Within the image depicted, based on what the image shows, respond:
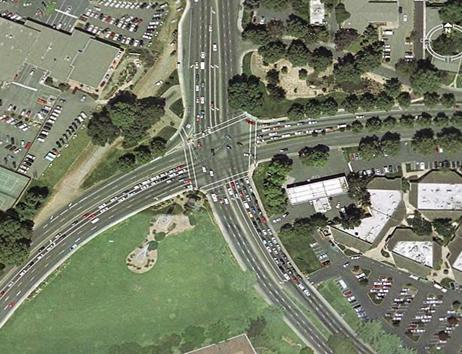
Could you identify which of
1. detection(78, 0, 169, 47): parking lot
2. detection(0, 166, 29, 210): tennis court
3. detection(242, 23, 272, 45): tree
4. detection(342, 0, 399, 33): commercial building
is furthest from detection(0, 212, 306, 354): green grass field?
detection(342, 0, 399, 33): commercial building

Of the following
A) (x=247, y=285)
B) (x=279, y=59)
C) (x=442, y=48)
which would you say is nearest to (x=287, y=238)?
(x=247, y=285)

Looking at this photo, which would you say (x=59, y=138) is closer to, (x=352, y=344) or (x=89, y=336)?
(x=89, y=336)

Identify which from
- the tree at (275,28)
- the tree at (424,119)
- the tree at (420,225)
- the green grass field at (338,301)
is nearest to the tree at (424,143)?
the tree at (424,119)

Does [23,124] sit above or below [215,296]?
above

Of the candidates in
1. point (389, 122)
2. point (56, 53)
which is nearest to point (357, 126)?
point (389, 122)

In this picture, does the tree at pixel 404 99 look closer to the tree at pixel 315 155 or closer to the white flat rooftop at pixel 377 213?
the tree at pixel 315 155

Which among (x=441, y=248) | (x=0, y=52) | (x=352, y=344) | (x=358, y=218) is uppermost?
(x=0, y=52)
